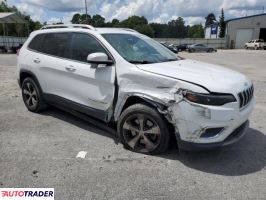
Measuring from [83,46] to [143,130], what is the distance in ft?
5.93

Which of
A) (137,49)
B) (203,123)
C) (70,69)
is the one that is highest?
(137,49)

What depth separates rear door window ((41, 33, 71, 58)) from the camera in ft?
17.1

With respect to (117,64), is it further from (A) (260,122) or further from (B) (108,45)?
(A) (260,122)

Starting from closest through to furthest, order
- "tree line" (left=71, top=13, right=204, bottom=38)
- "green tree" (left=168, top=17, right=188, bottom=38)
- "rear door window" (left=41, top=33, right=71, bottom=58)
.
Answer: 1. "rear door window" (left=41, top=33, right=71, bottom=58)
2. "tree line" (left=71, top=13, right=204, bottom=38)
3. "green tree" (left=168, top=17, right=188, bottom=38)

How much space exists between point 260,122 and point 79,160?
12.0 ft

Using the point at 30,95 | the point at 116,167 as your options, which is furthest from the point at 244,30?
the point at 116,167

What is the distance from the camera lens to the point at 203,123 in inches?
141

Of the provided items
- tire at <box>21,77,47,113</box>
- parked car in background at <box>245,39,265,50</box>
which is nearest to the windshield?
tire at <box>21,77,47,113</box>

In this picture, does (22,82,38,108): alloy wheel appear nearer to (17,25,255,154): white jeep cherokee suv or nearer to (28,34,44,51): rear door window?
(17,25,255,154): white jeep cherokee suv

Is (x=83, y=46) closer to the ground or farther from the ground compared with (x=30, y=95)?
farther from the ground

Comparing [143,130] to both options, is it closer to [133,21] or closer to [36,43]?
[36,43]

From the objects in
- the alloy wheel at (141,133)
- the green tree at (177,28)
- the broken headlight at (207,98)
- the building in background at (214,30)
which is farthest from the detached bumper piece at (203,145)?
the green tree at (177,28)

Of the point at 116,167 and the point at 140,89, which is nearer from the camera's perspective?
the point at 116,167

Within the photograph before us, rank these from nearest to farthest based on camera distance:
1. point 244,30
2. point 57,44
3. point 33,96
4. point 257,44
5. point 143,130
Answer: point 143,130
point 57,44
point 33,96
point 257,44
point 244,30
